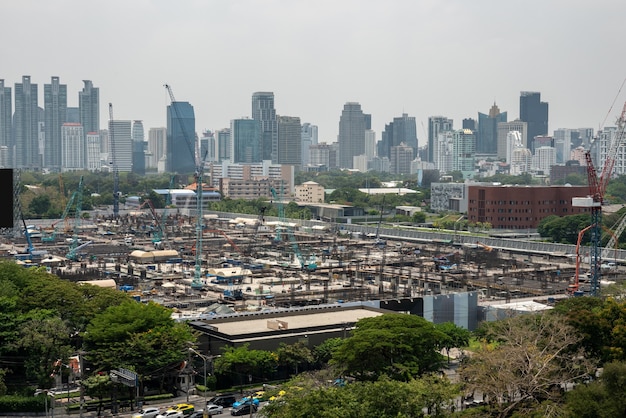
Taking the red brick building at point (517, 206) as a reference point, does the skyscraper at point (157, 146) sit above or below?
above

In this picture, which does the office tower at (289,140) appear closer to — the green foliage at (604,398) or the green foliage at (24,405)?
the green foliage at (24,405)

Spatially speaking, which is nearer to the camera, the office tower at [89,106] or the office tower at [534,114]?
the office tower at [89,106]

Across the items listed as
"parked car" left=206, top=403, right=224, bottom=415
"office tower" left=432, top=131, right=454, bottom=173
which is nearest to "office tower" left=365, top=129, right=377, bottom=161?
"office tower" left=432, top=131, right=454, bottom=173

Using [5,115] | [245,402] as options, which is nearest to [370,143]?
[5,115]

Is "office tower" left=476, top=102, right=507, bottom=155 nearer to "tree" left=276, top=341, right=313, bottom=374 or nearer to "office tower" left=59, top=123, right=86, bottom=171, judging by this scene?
"office tower" left=59, top=123, right=86, bottom=171

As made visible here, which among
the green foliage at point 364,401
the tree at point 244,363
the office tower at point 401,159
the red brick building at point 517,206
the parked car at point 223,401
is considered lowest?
the parked car at point 223,401

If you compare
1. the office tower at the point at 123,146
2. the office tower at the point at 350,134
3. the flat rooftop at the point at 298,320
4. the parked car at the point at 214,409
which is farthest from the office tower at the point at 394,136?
the parked car at the point at 214,409
